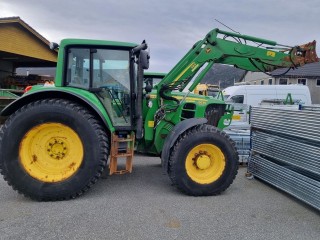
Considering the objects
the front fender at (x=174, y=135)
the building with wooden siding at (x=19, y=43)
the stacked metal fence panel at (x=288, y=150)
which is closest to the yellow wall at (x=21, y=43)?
the building with wooden siding at (x=19, y=43)

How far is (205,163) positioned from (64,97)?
2.34 m

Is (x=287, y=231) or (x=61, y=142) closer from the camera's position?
(x=287, y=231)

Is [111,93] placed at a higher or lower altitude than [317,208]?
higher

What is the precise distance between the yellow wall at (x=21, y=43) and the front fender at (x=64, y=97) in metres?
11.0

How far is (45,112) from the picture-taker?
4.59 meters

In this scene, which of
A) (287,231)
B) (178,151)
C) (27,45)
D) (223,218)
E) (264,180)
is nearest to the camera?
(287,231)

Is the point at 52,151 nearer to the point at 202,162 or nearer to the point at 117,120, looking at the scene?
the point at 117,120

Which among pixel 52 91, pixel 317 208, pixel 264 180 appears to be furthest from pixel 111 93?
pixel 317 208

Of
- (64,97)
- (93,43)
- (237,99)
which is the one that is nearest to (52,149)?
(64,97)

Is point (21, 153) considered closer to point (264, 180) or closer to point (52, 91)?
point (52, 91)

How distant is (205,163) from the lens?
5059mm

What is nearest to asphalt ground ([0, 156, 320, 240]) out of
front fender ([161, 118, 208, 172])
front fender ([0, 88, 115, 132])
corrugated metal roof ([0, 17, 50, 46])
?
front fender ([161, 118, 208, 172])

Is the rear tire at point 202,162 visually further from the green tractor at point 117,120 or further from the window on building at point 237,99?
the window on building at point 237,99

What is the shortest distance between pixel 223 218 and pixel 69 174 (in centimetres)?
220
